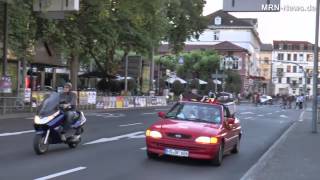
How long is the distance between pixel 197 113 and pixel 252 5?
25.9 ft

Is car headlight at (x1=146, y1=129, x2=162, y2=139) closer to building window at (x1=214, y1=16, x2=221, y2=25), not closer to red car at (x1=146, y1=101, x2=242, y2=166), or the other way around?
red car at (x1=146, y1=101, x2=242, y2=166)

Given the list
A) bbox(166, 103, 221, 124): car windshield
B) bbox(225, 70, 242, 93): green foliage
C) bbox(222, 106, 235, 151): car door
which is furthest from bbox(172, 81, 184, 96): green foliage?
bbox(166, 103, 221, 124): car windshield

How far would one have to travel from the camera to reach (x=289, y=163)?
45.9 feet

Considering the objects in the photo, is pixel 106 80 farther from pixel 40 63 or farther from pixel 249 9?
pixel 249 9

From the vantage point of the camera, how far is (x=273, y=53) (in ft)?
606

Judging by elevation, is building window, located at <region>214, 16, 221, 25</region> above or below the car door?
above

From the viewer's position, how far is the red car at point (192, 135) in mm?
13234

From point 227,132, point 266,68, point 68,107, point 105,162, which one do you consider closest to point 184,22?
point 68,107

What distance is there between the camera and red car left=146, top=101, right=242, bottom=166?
521 inches

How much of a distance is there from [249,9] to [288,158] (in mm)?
7714

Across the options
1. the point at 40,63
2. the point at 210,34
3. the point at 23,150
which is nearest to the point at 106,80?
the point at 40,63

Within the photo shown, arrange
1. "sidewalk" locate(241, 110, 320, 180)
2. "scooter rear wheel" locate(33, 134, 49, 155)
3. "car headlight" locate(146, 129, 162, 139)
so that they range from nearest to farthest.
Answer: "sidewalk" locate(241, 110, 320, 180)
"car headlight" locate(146, 129, 162, 139)
"scooter rear wheel" locate(33, 134, 49, 155)

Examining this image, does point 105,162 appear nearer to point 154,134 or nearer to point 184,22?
point 154,134

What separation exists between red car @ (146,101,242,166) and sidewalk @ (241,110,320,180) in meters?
0.94
